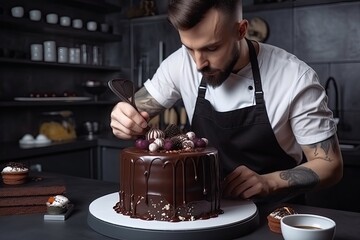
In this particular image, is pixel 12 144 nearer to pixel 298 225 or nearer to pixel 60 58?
pixel 60 58

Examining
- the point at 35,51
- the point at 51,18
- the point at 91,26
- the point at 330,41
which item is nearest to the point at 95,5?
the point at 91,26

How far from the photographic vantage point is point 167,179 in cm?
122

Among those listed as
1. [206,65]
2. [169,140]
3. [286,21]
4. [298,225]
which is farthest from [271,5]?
[298,225]

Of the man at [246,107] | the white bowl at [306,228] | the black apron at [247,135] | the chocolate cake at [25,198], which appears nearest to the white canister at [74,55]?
the man at [246,107]

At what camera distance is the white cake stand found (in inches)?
43.9

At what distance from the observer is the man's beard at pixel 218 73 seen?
1.62m

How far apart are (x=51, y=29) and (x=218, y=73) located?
232 cm

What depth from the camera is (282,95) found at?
1714 mm

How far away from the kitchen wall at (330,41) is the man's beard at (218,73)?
6.26 feet

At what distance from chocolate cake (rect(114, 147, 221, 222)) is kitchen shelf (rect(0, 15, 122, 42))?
2.36m

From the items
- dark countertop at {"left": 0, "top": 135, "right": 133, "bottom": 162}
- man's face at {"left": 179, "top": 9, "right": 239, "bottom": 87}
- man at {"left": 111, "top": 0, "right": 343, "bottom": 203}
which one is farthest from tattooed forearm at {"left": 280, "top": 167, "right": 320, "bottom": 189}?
dark countertop at {"left": 0, "top": 135, "right": 133, "bottom": 162}

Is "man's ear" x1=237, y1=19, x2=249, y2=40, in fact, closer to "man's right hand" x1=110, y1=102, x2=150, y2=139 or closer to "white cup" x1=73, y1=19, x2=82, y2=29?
"man's right hand" x1=110, y1=102, x2=150, y2=139

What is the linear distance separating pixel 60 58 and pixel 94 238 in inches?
110

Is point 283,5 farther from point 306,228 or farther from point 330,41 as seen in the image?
point 306,228
